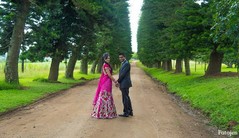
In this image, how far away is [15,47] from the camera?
1866 cm

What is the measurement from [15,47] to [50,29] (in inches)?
223

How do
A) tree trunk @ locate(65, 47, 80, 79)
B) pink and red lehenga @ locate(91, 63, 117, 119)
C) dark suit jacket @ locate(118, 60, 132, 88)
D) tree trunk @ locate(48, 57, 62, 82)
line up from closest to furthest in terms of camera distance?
pink and red lehenga @ locate(91, 63, 117, 119) < dark suit jacket @ locate(118, 60, 132, 88) < tree trunk @ locate(48, 57, 62, 82) < tree trunk @ locate(65, 47, 80, 79)

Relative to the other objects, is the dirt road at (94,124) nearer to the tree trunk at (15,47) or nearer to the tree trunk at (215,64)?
the tree trunk at (15,47)

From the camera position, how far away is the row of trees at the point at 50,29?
1889 cm

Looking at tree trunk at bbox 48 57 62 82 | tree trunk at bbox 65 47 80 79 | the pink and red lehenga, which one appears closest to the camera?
the pink and red lehenga

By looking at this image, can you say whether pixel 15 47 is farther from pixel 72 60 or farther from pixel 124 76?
pixel 72 60

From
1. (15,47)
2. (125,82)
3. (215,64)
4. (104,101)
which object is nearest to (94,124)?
(104,101)

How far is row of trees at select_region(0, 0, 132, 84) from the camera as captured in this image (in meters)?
18.9

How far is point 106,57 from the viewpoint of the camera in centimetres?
1024

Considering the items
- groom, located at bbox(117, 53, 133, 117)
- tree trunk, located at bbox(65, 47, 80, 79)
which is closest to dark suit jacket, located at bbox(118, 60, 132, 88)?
groom, located at bbox(117, 53, 133, 117)

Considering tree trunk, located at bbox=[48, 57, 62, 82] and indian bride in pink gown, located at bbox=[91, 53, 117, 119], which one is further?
tree trunk, located at bbox=[48, 57, 62, 82]

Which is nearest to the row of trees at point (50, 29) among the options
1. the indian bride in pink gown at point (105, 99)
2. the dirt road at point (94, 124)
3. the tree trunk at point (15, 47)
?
the tree trunk at point (15, 47)

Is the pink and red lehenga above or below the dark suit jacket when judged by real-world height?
below

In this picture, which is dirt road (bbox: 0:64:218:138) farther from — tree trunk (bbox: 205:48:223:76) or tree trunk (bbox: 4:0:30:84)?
tree trunk (bbox: 205:48:223:76)
